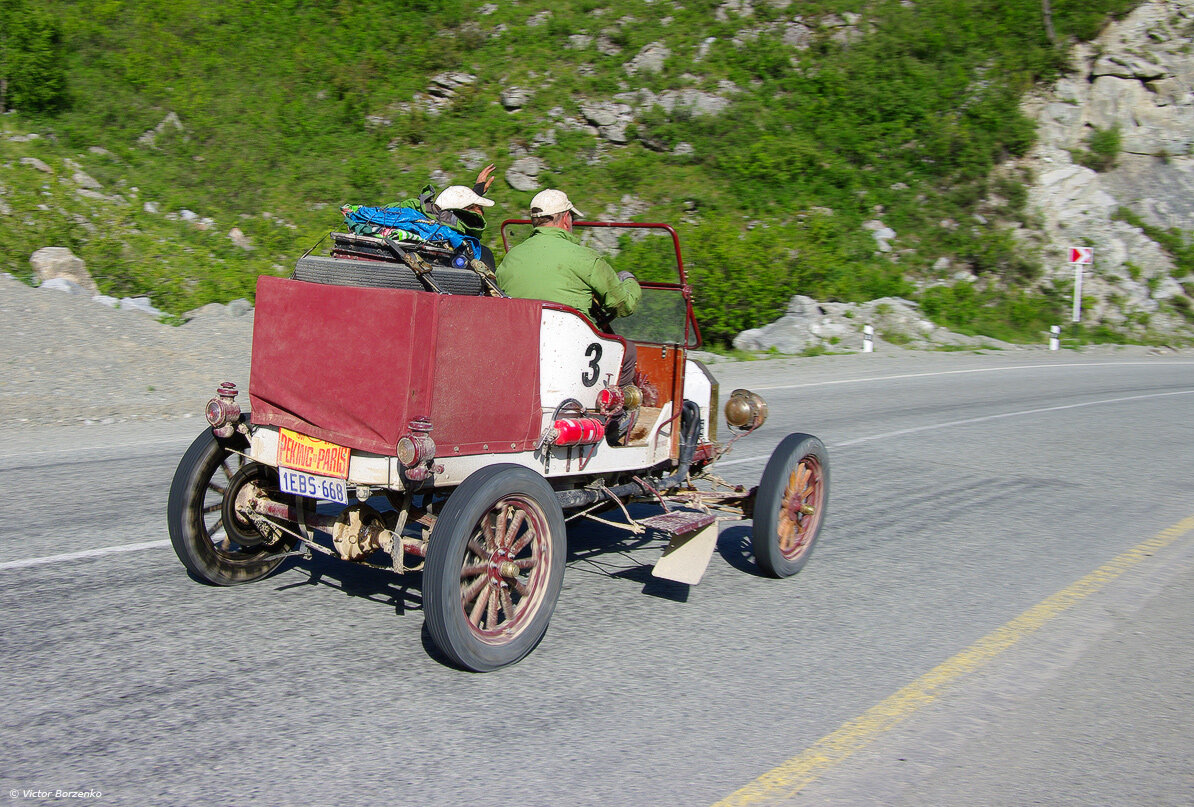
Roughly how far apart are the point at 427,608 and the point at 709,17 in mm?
30711

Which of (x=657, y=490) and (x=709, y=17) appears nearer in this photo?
(x=657, y=490)

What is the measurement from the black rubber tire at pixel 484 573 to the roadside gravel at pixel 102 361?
24.2 ft

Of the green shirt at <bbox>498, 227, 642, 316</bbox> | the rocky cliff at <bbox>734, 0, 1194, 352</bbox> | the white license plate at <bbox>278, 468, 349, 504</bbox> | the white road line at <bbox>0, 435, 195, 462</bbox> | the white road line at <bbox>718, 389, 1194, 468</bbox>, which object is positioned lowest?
the white road line at <bbox>0, 435, 195, 462</bbox>

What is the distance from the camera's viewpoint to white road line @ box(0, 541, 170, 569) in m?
5.21

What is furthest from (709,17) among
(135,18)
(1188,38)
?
(135,18)

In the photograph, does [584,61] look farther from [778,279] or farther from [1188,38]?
[1188,38]

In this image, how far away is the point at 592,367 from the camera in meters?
4.93

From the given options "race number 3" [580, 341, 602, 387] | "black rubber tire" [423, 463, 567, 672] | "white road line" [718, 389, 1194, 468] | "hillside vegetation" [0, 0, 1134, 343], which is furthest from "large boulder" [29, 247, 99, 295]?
"black rubber tire" [423, 463, 567, 672]

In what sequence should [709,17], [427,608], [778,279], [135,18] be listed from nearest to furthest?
[427,608], [778,279], [135,18], [709,17]

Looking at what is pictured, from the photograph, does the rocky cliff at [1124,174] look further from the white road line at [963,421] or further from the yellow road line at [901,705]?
the yellow road line at [901,705]

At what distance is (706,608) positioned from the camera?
5.15 meters

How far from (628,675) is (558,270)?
77.5 inches

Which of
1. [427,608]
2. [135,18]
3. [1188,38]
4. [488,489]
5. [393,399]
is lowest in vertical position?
[427,608]

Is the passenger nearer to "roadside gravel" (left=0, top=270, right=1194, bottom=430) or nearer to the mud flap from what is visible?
the mud flap
